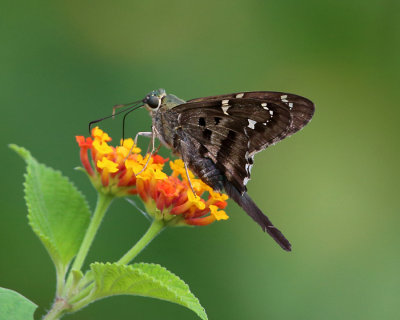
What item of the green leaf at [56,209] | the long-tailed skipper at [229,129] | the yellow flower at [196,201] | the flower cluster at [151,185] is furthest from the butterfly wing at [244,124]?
the green leaf at [56,209]

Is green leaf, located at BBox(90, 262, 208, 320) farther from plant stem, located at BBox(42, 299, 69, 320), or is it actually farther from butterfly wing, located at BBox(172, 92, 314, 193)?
butterfly wing, located at BBox(172, 92, 314, 193)

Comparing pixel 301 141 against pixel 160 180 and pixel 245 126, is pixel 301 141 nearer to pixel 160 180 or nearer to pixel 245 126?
pixel 245 126

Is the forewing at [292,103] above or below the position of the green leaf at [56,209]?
above

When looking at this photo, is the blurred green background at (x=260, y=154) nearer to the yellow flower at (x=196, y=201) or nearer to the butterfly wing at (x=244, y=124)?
the butterfly wing at (x=244, y=124)

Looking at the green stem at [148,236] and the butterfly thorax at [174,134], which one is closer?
the green stem at [148,236]

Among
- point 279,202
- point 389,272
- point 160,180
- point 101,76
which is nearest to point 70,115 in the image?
point 101,76

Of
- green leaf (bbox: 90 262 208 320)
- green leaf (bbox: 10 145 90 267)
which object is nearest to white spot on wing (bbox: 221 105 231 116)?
green leaf (bbox: 10 145 90 267)

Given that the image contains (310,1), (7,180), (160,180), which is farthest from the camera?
(310,1)
